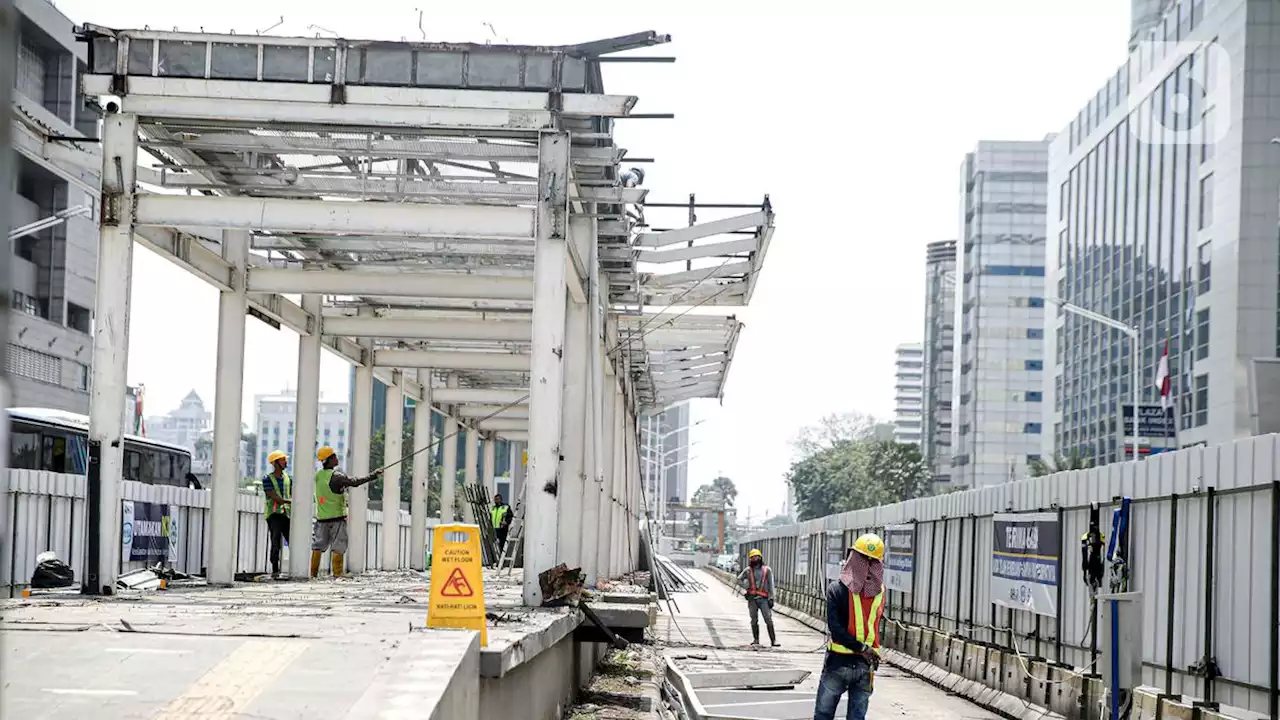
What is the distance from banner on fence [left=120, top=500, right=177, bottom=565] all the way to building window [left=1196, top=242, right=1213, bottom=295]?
52.2 metres

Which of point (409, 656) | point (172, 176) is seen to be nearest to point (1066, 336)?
point (172, 176)

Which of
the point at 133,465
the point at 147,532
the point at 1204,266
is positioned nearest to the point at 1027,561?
the point at 147,532

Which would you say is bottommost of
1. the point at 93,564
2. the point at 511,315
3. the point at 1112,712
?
the point at 1112,712

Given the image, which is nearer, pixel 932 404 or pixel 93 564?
pixel 93 564

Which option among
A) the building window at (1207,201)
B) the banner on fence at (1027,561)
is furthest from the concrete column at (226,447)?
the building window at (1207,201)

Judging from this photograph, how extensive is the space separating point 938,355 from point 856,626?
16255cm

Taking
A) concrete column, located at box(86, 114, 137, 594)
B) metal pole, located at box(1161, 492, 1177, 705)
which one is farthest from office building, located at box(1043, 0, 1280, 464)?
concrete column, located at box(86, 114, 137, 594)

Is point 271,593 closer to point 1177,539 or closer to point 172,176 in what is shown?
point 172,176

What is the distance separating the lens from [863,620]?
37.3 ft

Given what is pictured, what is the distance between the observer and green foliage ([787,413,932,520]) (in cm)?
10681

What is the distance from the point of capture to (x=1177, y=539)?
15.0 metres

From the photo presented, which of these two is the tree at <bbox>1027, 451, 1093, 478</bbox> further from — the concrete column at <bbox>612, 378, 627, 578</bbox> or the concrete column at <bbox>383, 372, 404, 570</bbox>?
the concrete column at <bbox>383, 372, 404, 570</bbox>

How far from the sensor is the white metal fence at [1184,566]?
42.2ft

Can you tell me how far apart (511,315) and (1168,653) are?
1622cm
